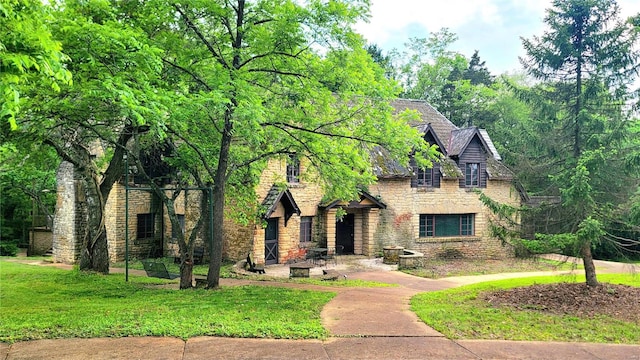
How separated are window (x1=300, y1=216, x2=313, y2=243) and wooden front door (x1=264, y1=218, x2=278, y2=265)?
1.75 metres

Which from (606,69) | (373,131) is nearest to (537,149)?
(606,69)

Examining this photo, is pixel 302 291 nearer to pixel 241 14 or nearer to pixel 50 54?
pixel 241 14

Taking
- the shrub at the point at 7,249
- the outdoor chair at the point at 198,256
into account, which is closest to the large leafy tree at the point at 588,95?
the outdoor chair at the point at 198,256

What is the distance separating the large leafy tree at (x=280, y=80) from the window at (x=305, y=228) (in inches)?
390

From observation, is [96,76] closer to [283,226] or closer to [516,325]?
[516,325]

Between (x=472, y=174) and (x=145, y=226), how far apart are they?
18.0m

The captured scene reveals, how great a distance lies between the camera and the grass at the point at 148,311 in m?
7.15

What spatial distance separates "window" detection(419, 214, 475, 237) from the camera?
998 inches

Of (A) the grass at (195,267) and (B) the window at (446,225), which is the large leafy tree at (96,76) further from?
(B) the window at (446,225)

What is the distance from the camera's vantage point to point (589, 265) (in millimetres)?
11953

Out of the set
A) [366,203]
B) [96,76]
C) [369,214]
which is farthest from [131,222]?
[96,76]

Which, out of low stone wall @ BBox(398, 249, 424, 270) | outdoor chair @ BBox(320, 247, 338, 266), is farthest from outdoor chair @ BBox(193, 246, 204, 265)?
low stone wall @ BBox(398, 249, 424, 270)

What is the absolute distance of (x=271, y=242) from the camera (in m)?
21.1

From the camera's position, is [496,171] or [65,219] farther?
[496,171]
